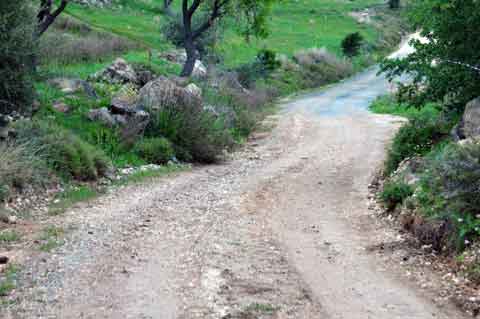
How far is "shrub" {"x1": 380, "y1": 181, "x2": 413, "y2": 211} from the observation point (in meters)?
11.4

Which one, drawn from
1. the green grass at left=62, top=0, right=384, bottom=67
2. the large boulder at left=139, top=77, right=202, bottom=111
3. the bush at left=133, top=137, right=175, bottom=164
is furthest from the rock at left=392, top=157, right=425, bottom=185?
the green grass at left=62, top=0, right=384, bottom=67

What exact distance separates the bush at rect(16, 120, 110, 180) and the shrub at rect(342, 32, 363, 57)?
134 ft

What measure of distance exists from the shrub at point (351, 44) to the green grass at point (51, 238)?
44977 millimetres

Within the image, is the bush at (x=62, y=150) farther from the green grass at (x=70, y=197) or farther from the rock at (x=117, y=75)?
the rock at (x=117, y=75)

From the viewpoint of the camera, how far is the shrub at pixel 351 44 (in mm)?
52969

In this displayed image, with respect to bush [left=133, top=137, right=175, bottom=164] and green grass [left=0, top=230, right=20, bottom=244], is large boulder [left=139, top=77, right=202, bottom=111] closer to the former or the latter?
bush [left=133, top=137, right=175, bottom=164]

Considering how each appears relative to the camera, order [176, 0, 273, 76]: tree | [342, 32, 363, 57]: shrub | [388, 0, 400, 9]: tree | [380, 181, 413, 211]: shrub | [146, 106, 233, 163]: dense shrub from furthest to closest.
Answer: [388, 0, 400, 9]: tree
[342, 32, 363, 57]: shrub
[176, 0, 273, 76]: tree
[146, 106, 233, 163]: dense shrub
[380, 181, 413, 211]: shrub

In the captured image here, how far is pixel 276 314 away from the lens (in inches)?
272

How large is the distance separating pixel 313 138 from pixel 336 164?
5.28 metres

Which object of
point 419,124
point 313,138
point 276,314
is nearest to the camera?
point 276,314

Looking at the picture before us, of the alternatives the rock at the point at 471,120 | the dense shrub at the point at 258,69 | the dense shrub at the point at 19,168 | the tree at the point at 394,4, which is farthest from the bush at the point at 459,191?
the tree at the point at 394,4

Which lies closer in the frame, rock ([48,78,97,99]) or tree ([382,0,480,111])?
tree ([382,0,480,111])

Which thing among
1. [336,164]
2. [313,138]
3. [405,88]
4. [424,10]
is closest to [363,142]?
[313,138]

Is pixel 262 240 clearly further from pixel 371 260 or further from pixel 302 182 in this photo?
pixel 302 182
